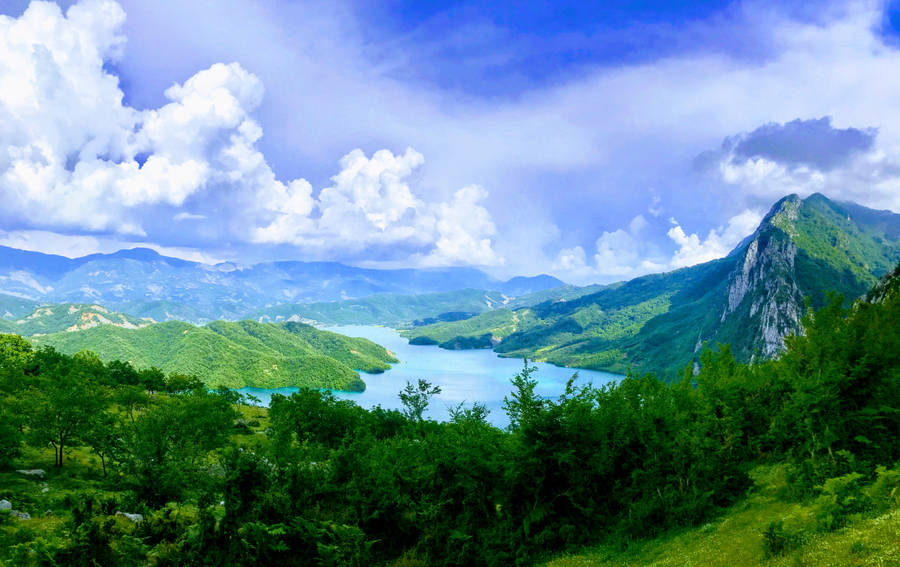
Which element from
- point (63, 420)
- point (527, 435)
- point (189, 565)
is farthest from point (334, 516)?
point (63, 420)

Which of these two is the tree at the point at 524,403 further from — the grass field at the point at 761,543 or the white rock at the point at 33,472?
the white rock at the point at 33,472

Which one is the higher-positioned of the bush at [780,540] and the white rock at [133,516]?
the bush at [780,540]

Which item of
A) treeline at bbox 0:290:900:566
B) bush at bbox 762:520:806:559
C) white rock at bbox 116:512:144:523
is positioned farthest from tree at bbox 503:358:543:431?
white rock at bbox 116:512:144:523

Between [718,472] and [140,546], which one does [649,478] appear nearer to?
[718,472]

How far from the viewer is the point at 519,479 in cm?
1905

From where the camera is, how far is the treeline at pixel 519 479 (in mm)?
16250

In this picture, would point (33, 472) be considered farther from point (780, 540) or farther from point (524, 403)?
point (780, 540)

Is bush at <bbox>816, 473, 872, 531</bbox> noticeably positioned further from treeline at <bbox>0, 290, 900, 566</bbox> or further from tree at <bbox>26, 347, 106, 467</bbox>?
tree at <bbox>26, 347, 106, 467</bbox>

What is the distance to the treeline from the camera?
1625 cm

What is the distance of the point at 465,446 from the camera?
20.4 metres

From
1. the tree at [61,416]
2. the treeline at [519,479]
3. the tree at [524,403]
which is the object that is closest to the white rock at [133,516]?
the treeline at [519,479]

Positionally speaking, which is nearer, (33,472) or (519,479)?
(519,479)

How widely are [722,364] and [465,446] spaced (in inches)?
957

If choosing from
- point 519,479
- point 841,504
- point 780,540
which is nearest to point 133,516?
point 519,479
